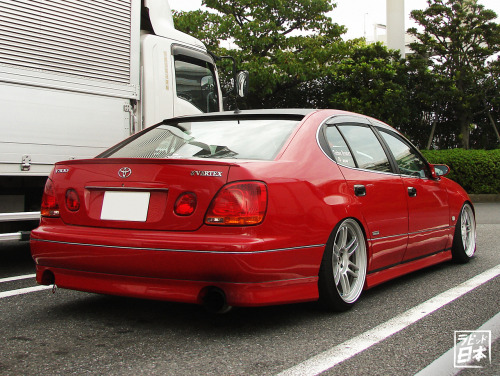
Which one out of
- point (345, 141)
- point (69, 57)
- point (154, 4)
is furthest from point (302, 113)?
point (154, 4)

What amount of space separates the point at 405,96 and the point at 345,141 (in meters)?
16.7

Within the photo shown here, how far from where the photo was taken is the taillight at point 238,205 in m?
3.27

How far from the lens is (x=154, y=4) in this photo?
24.5 feet

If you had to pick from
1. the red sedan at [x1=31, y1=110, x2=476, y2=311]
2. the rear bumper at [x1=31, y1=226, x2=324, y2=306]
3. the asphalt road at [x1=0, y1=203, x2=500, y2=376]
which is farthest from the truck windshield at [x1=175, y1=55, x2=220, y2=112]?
the rear bumper at [x1=31, y1=226, x2=324, y2=306]

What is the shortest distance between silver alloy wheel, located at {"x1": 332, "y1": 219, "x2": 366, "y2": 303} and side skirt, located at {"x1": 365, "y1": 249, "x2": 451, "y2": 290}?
108 millimetres

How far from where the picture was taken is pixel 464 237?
5965 millimetres

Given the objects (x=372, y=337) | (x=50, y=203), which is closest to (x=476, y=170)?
(x=372, y=337)

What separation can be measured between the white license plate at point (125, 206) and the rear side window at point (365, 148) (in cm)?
161

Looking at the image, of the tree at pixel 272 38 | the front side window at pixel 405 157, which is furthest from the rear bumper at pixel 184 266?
the tree at pixel 272 38

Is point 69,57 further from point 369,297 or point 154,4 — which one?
point 369,297

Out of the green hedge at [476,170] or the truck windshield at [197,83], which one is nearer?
the truck windshield at [197,83]

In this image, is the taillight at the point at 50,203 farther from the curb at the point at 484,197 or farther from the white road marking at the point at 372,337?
the curb at the point at 484,197

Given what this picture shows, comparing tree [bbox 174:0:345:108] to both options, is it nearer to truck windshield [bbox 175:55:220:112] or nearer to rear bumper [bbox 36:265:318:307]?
truck windshield [bbox 175:55:220:112]

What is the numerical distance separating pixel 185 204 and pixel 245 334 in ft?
2.59
